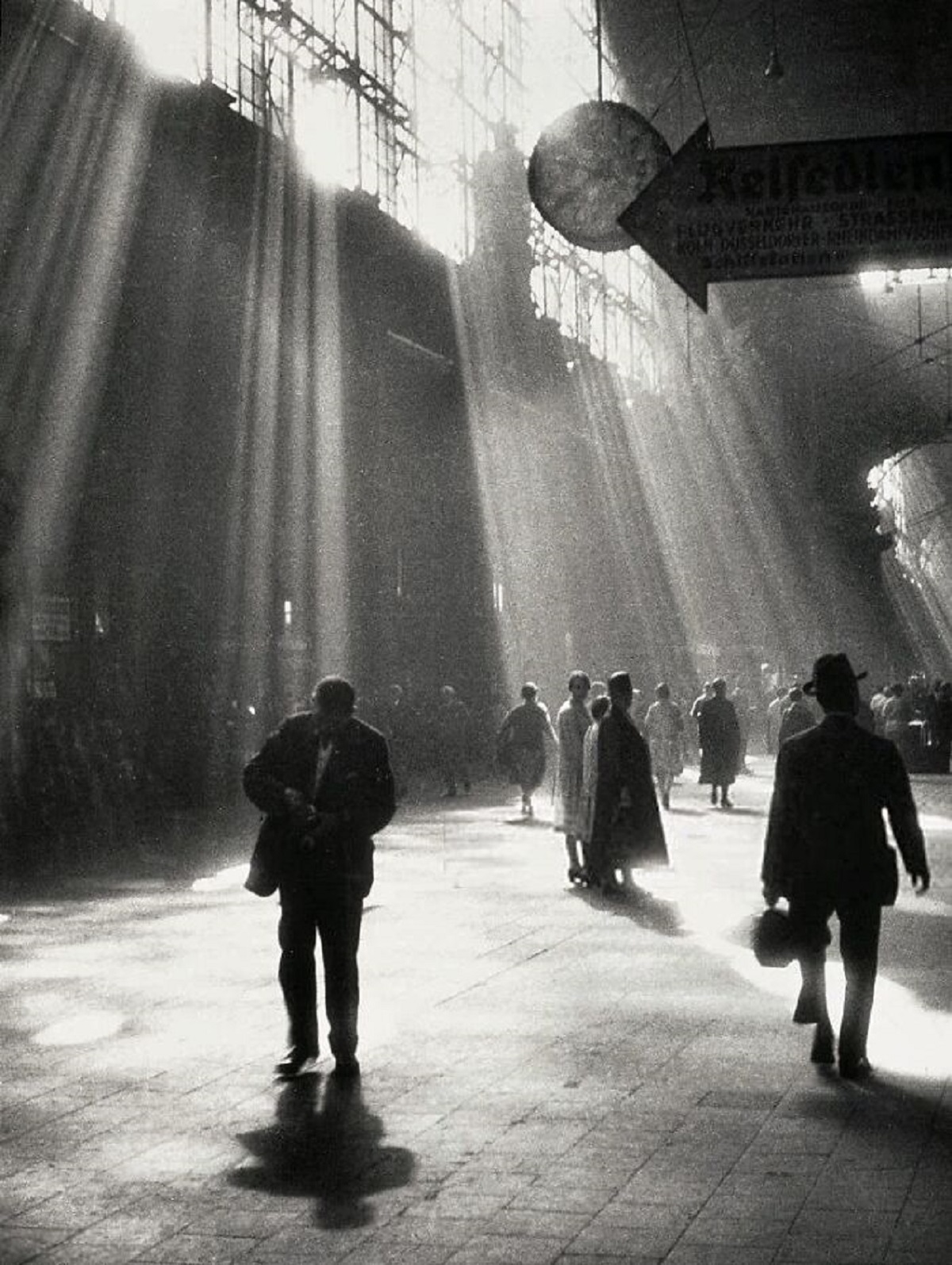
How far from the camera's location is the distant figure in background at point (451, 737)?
2741 centimetres

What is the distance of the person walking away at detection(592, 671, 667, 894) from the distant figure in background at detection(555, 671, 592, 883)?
2.52ft

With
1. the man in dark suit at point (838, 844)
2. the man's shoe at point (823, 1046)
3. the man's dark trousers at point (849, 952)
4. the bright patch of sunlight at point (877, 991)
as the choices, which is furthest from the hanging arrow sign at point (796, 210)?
the man's shoe at point (823, 1046)

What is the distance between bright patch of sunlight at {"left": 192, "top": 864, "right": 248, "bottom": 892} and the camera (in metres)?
14.5

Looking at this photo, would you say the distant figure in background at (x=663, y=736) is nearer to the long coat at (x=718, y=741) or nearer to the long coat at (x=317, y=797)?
the long coat at (x=718, y=741)

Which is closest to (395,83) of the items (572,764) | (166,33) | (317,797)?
(166,33)

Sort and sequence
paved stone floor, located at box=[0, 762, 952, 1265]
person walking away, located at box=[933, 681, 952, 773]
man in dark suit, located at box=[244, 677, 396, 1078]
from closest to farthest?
1. paved stone floor, located at box=[0, 762, 952, 1265]
2. man in dark suit, located at box=[244, 677, 396, 1078]
3. person walking away, located at box=[933, 681, 952, 773]

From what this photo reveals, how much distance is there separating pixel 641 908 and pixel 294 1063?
237 inches

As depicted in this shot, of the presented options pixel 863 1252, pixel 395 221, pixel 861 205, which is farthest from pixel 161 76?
pixel 863 1252

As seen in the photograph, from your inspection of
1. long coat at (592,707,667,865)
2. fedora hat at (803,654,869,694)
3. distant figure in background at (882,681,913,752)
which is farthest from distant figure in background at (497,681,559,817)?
fedora hat at (803,654,869,694)

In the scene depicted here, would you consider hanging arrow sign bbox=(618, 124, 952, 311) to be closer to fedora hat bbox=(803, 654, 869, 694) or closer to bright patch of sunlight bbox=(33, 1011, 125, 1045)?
fedora hat bbox=(803, 654, 869, 694)

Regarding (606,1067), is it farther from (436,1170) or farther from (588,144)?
(588,144)

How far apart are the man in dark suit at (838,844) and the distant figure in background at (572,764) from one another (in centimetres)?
717

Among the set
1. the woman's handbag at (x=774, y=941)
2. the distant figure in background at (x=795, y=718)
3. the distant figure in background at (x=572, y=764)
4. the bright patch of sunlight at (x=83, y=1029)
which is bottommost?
the bright patch of sunlight at (x=83, y=1029)

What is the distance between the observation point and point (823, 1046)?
7395mm
